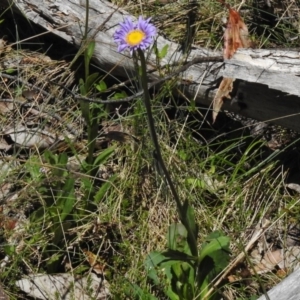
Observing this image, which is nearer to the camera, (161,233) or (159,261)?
(159,261)

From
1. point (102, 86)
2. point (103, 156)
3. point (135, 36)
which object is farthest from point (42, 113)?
point (135, 36)

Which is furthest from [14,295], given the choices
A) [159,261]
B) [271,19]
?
[271,19]

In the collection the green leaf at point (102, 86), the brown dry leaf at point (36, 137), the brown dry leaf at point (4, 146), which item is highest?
the green leaf at point (102, 86)

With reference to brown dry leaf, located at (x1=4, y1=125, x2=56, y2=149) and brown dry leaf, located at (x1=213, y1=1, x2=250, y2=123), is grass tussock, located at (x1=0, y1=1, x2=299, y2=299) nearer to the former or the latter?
brown dry leaf, located at (x1=4, y1=125, x2=56, y2=149)

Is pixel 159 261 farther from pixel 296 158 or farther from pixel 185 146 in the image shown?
pixel 296 158

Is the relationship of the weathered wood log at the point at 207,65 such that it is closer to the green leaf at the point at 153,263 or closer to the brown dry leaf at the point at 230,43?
the brown dry leaf at the point at 230,43

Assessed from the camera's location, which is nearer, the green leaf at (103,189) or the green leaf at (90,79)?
the green leaf at (103,189)

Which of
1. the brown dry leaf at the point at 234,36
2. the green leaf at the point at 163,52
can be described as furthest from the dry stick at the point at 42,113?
the brown dry leaf at the point at 234,36
